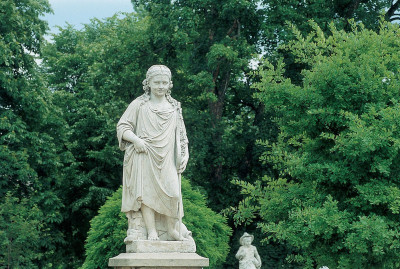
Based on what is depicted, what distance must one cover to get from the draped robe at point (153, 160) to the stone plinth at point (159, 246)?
1.22 feet

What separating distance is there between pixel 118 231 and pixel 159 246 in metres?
10.1

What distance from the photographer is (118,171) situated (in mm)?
26609

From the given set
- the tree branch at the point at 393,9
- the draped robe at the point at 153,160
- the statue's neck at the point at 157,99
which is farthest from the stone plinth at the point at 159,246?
the tree branch at the point at 393,9

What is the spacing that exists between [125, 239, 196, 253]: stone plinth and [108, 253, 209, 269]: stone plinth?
0.08m

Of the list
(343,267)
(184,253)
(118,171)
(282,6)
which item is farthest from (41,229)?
(184,253)

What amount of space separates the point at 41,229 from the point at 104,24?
1354cm

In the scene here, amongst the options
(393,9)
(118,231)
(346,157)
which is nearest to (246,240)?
(118,231)

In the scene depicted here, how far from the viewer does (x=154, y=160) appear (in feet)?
28.0

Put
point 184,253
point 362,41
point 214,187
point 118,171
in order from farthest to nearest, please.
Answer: point 118,171 → point 214,187 → point 362,41 → point 184,253

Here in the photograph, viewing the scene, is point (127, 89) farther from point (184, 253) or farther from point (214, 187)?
point (184, 253)

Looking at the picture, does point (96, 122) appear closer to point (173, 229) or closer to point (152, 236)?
point (173, 229)

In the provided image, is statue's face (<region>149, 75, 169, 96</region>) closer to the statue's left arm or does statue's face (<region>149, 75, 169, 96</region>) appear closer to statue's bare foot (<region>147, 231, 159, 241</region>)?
the statue's left arm

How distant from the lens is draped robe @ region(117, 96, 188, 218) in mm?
8469

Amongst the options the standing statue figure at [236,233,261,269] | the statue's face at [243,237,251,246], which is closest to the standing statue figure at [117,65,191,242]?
the standing statue figure at [236,233,261,269]
